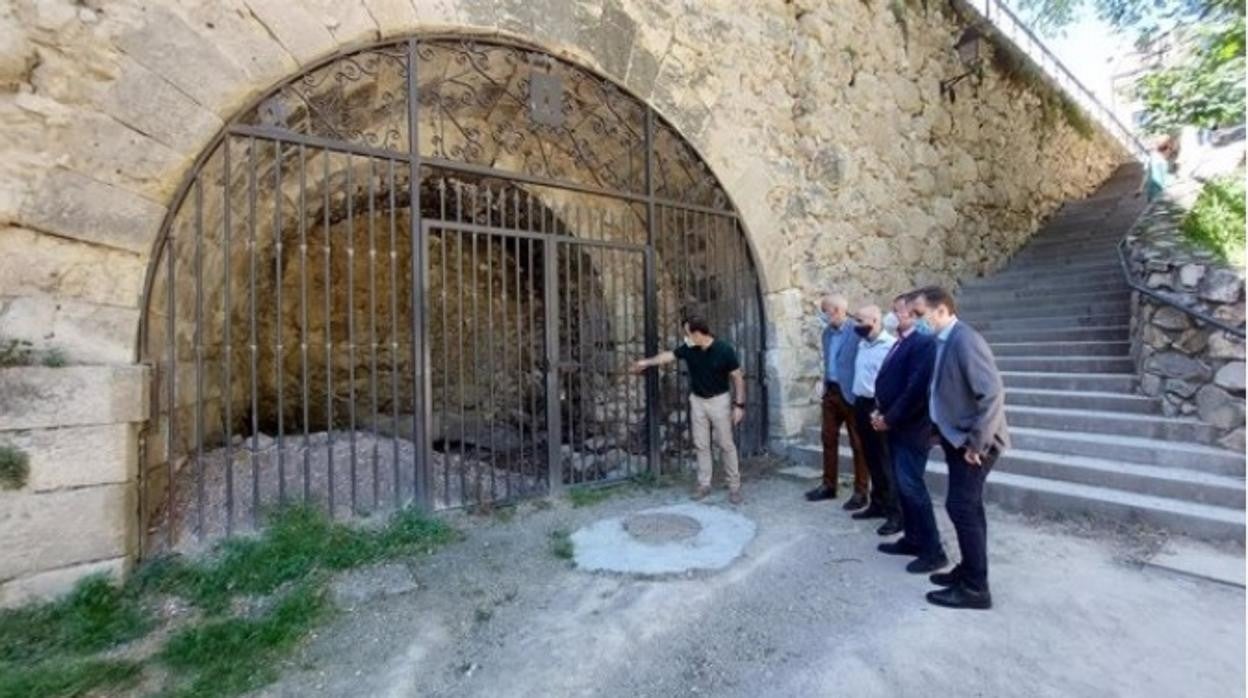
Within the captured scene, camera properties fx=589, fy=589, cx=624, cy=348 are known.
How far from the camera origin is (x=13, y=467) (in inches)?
94.5

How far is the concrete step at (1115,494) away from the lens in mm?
3154

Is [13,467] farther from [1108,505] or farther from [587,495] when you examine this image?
[1108,505]

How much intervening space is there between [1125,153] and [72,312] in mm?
16191

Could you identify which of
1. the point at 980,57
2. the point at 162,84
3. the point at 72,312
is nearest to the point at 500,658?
the point at 72,312

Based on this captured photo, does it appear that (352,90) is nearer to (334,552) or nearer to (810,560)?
(334,552)

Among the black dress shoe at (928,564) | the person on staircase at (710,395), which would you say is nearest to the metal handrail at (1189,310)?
the black dress shoe at (928,564)

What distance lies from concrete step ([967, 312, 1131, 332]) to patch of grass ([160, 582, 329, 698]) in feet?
21.8

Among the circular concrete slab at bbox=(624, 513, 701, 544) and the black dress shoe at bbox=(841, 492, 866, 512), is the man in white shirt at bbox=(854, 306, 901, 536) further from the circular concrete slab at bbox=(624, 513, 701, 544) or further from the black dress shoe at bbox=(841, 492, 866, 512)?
the circular concrete slab at bbox=(624, 513, 701, 544)

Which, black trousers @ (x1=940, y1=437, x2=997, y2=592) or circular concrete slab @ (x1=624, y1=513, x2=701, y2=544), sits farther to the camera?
circular concrete slab @ (x1=624, y1=513, x2=701, y2=544)

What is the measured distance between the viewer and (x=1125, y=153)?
12.0 metres

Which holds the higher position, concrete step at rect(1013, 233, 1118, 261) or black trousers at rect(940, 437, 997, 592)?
concrete step at rect(1013, 233, 1118, 261)

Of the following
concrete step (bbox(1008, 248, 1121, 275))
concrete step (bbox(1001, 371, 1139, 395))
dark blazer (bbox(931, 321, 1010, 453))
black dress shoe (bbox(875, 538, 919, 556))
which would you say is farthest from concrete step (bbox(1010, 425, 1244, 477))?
concrete step (bbox(1008, 248, 1121, 275))

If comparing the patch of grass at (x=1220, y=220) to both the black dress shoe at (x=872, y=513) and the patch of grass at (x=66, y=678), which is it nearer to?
the black dress shoe at (x=872, y=513)

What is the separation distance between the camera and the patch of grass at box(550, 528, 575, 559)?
10.7ft
